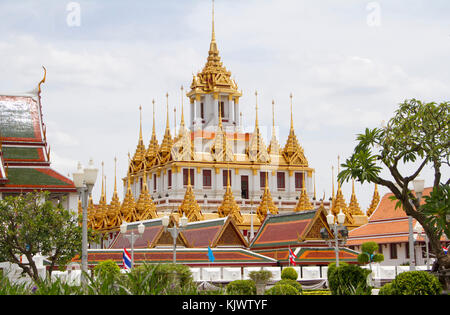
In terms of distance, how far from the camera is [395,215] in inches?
1982

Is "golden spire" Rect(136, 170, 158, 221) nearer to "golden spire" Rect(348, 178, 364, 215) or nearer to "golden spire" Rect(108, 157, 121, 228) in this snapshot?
"golden spire" Rect(108, 157, 121, 228)

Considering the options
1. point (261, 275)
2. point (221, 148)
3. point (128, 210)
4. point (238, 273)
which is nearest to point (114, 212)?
point (128, 210)

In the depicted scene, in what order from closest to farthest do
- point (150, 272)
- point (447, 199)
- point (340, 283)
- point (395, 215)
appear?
point (150, 272) → point (447, 199) → point (340, 283) → point (395, 215)

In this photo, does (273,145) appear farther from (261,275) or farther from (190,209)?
(261,275)

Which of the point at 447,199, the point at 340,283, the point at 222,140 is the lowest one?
the point at 340,283

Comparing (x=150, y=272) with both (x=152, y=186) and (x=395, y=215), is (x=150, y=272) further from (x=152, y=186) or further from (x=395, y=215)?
(x=152, y=186)

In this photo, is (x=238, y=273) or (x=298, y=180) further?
(x=298, y=180)

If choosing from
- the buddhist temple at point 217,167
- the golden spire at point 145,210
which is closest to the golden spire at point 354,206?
the buddhist temple at point 217,167

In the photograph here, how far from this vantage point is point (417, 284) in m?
15.4

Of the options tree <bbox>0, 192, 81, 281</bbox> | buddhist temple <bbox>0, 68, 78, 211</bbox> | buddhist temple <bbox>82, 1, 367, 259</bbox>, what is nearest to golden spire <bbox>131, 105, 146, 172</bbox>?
buddhist temple <bbox>82, 1, 367, 259</bbox>
